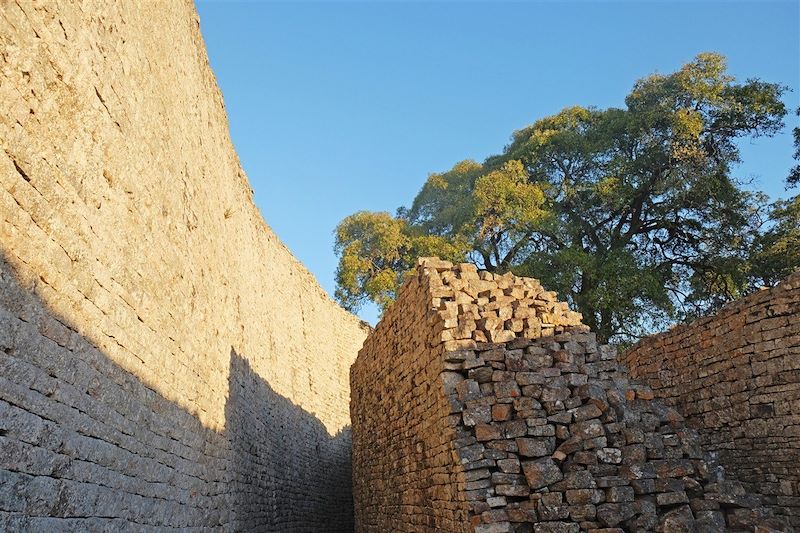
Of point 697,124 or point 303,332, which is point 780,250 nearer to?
point 697,124

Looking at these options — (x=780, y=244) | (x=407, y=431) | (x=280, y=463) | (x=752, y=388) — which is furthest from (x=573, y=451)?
(x=780, y=244)

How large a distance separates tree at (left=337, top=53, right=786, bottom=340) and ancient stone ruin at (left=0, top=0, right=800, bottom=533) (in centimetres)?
795

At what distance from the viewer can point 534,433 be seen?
5.89 metres

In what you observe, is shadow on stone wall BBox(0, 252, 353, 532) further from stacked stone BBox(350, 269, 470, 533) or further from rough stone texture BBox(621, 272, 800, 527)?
rough stone texture BBox(621, 272, 800, 527)

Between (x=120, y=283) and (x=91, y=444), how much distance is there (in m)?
1.26

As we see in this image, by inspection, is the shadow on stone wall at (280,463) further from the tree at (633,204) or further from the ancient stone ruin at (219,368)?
the tree at (633,204)

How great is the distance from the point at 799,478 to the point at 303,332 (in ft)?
39.1

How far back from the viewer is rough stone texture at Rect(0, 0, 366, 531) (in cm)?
320

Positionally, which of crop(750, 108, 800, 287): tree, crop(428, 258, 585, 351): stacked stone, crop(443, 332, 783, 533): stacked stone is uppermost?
crop(750, 108, 800, 287): tree

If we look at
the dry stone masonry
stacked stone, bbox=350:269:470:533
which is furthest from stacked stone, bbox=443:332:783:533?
stacked stone, bbox=350:269:470:533

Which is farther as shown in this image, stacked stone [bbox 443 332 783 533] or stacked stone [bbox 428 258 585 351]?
stacked stone [bbox 428 258 585 351]

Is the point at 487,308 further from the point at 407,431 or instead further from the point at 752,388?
the point at 752,388

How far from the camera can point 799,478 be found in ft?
25.0

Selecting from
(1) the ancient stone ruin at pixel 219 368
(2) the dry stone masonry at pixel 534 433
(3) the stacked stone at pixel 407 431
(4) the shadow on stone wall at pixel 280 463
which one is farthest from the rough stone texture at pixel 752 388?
(4) the shadow on stone wall at pixel 280 463
